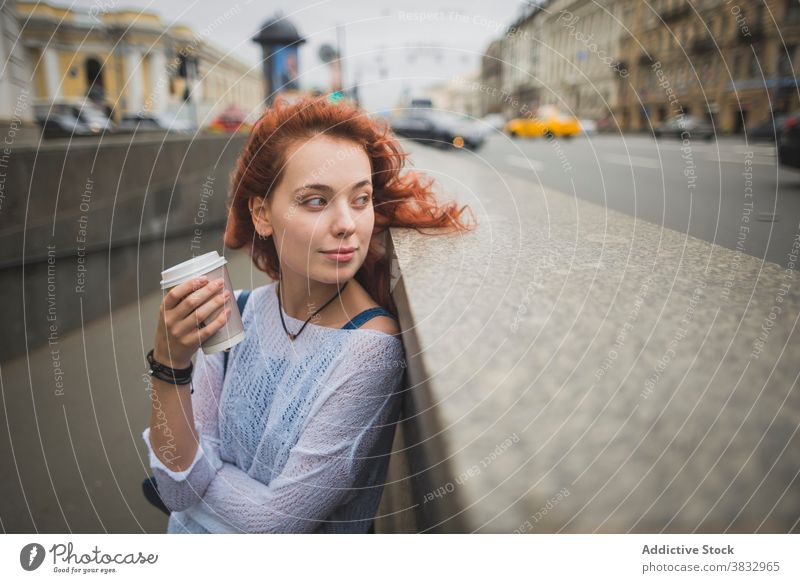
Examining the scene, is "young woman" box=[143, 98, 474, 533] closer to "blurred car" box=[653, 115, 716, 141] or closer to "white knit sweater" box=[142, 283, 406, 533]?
"white knit sweater" box=[142, 283, 406, 533]

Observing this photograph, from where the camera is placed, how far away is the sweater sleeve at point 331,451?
70 centimetres

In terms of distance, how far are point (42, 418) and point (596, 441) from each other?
71.9 inches

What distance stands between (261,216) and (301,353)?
0.70ft

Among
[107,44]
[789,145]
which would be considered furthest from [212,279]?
[789,145]

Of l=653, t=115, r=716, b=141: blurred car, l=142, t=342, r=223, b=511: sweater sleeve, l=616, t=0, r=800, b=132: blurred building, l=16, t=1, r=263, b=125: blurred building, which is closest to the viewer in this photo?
l=142, t=342, r=223, b=511: sweater sleeve

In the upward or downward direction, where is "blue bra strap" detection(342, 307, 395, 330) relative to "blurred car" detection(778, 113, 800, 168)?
downward

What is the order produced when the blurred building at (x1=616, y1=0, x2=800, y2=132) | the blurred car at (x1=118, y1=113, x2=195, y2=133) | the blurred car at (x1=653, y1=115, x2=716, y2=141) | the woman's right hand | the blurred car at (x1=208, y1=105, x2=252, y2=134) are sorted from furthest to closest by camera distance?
1. the blurred car at (x1=653, y1=115, x2=716, y2=141)
2. the blurred car at (x1=208, y1=105, x2=252, y2=134)
3. the blurred car at (x1=118, y1=113, x2=195, y2=133)
4. the blurred building at (x1=616, y1=0, x2=800, y2=132)
5. the woman's right hand

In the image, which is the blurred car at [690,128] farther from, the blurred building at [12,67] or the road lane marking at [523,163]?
the blurred building at [12,67]

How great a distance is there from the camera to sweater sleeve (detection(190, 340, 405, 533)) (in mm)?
701

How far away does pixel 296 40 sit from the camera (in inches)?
43.1

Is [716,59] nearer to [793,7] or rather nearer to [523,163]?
[523,163]

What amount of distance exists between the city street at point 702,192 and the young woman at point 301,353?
1.17 ft

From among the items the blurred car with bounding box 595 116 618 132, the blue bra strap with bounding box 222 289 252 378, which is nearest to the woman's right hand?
the blue bra strap with bounding box 222 289 252 378

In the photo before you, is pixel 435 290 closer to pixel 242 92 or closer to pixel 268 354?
pixel 268 354
